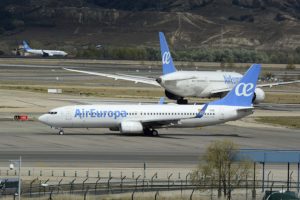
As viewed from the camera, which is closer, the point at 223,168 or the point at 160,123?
the point at 223,168

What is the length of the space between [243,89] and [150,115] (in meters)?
9.21

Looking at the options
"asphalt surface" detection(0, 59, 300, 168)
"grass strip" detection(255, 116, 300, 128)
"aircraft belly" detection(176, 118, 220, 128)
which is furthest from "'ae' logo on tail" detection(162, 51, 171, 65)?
"aircraft belly" detection(176, 118, 220, 128)

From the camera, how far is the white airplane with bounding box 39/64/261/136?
89.8 meters

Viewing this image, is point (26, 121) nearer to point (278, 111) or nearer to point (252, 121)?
point (252, 121)

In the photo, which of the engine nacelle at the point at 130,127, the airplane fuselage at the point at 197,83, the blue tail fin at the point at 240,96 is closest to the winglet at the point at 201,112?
the blue tail fin at the point at 240,96

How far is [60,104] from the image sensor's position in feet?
403

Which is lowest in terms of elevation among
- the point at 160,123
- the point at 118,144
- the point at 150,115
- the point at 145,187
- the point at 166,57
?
the point at 145,187

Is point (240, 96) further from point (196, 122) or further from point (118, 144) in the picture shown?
point (118, 144)

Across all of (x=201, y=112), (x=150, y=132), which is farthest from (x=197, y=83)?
(x=150, y=132)

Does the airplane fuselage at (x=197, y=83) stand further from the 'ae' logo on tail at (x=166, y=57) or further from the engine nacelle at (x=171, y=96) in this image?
the 'ae' logo on tail at (x=166, y=57)

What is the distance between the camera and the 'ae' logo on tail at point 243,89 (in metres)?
94.5

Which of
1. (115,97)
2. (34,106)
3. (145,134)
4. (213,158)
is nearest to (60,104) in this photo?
(34,106)

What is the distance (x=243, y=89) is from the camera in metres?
94.8

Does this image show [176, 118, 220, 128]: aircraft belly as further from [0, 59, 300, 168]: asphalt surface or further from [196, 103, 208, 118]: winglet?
[0, 59, 300, 168]: asphalt surface
